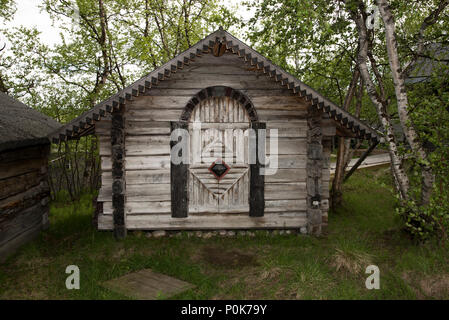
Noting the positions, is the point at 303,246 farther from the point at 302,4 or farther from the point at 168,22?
the point at 168,22

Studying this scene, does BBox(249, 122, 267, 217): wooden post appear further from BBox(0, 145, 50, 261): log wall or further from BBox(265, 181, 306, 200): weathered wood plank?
BBox(0, 145, 50, 261): log wall

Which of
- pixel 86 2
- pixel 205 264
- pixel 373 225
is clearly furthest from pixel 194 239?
pixel 86 2

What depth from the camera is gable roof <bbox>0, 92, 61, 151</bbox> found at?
6.70 m

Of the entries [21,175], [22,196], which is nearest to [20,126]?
[21,175]

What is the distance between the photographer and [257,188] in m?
8.04

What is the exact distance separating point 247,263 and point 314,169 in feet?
9.20

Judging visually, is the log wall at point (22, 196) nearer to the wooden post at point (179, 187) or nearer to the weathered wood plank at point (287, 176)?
the wooden post at point (179, 187)

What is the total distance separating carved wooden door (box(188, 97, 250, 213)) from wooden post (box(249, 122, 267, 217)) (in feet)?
0.51

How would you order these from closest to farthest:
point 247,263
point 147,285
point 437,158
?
1. point 147,285
2. point 437,158
3. point 247,263

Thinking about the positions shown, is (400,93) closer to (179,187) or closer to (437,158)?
(437,158)

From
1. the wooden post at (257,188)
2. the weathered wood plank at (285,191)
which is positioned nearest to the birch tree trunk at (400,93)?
the weathered wood plank at (285,191)

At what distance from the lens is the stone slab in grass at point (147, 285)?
17.5 ft

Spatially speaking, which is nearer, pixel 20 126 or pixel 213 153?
pixel 20 126
